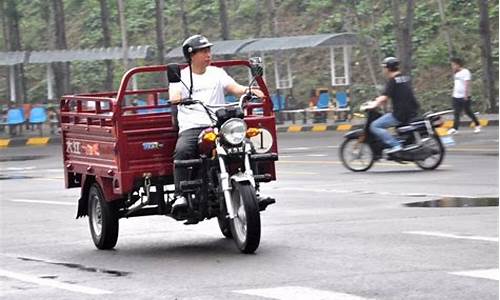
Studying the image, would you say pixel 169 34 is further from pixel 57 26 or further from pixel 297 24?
pixel 57 26

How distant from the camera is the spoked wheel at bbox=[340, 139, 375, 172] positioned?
22.0 metres

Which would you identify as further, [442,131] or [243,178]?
[442,131]

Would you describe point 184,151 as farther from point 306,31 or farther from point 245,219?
point 306,31

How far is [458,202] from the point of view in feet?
51.4

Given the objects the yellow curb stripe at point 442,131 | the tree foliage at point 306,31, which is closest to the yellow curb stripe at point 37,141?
the tree foliage at point 306,31

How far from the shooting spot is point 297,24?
53719mm

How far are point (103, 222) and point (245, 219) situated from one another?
6.36ft

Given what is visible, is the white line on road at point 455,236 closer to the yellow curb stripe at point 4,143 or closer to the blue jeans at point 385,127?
the blue jeans at point 385,127

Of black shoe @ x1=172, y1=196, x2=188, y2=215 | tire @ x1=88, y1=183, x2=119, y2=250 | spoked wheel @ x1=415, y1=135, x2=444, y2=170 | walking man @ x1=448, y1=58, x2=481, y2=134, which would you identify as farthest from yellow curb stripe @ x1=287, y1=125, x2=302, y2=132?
black shoe @ x1=172, y1=196, x2=188, y2=215

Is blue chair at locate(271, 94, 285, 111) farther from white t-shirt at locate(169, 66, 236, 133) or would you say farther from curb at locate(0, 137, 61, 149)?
white t-shirt at locate(169, 66, 236, 133)

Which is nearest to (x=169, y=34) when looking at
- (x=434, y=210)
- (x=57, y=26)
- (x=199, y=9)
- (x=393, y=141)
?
(x=199, y=9)

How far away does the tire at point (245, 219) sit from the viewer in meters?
11.1

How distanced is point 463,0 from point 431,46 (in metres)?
2.67

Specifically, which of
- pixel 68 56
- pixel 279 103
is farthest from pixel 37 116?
pixel 279 103
